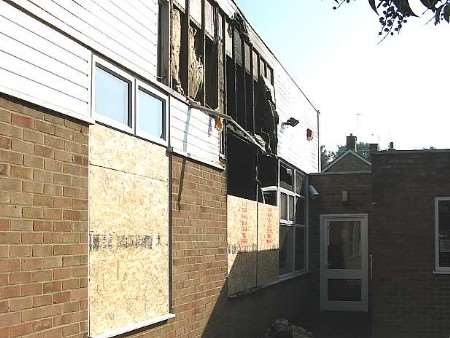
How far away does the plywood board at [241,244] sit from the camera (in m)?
10.1

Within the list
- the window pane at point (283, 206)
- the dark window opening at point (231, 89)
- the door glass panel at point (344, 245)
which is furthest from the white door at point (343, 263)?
the dark window opening at point (231, 89)

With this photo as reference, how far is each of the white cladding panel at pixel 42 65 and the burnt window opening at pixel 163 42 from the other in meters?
1.95

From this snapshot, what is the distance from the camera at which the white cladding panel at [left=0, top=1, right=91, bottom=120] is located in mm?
4645

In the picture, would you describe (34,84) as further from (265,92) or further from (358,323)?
(358,323)

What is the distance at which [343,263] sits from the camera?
1720cm

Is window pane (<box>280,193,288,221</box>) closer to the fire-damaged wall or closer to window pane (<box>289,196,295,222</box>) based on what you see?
window pane (<box>289,196,295,222</box>)

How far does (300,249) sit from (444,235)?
4.41m

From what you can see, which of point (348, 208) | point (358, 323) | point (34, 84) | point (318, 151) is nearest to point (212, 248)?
point (34, 84)

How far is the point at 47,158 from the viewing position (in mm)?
5078

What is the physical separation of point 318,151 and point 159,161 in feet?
48.2

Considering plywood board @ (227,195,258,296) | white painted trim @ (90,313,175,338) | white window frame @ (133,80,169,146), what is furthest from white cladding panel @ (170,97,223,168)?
white painted trim @ (90,313,175,338)

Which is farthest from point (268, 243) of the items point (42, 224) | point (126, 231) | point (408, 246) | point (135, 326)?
point (42, 224)

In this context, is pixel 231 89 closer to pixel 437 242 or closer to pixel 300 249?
pixel 437 242

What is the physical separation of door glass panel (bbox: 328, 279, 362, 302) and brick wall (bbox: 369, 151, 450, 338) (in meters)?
Result: 4.18
